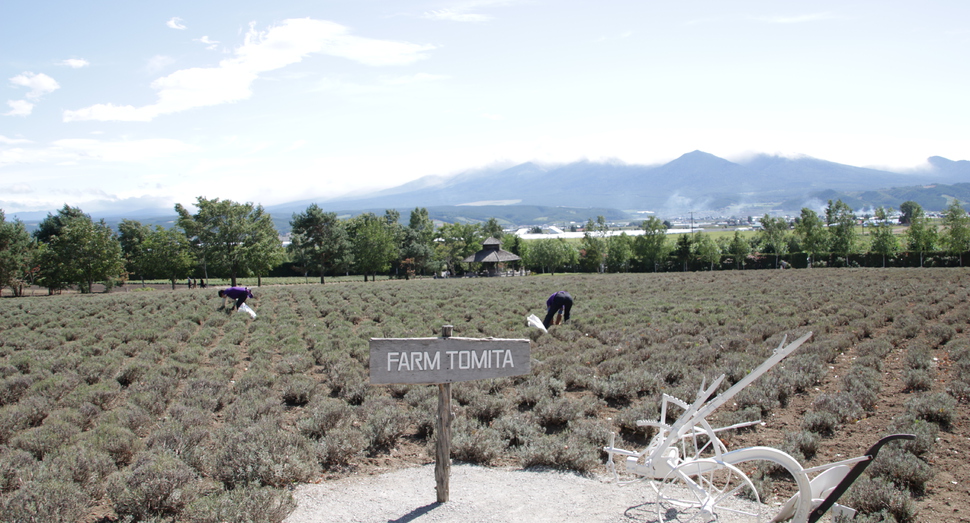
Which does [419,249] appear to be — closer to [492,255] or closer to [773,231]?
[492,255]

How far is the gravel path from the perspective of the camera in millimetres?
5215

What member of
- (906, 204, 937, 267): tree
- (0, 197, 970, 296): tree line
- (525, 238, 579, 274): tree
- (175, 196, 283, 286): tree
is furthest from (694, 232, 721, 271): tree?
(175, 196, 283, 286): tree

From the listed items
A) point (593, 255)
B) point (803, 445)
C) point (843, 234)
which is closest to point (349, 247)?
point (593, 255)

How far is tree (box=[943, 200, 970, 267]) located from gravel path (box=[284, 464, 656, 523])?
64863 millimetres

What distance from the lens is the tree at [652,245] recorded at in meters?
71.8

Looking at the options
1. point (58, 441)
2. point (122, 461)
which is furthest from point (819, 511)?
point (58, 441)

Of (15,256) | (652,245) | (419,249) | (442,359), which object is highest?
A: (15,256)

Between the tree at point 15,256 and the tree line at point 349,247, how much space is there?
95 mm

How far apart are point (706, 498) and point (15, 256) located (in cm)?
5996

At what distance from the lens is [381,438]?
299 inches

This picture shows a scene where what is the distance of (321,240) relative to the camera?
68.8 meters

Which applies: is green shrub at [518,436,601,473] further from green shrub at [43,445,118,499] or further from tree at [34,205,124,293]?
tree at [34,205,124,293]

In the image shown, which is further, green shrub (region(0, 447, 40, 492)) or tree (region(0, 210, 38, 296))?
tree (region(0, 210, 38, 296))

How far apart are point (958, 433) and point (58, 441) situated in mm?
12192
